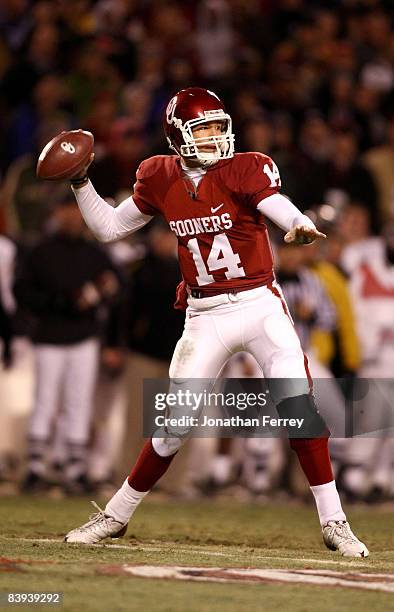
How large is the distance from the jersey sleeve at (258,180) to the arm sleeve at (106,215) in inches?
22.9

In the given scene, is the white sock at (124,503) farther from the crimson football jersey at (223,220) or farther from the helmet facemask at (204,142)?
the helmet facemask at (204,142)

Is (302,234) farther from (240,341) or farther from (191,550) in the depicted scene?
(191,550)

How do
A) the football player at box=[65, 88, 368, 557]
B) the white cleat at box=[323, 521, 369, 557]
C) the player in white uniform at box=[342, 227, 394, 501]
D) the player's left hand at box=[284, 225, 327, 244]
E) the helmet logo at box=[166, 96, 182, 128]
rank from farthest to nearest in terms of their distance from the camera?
the player in white uniform at box=[342, 227, 394, 501] → the helmet logo at box=[166, 96, 182, 128] → the football player at box=[65, 88, 368, 557] → the white cleat at box=[323, 521, 369, 557] → the player's left hand at box=[284, 225, 327, 244]

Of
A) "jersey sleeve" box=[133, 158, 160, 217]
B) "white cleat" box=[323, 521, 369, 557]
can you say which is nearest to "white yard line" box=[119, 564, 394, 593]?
"white cleat" box=[323, 521, 369, 557]

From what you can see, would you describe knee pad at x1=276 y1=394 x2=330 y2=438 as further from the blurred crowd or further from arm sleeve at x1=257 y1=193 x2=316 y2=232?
the blurred crowd

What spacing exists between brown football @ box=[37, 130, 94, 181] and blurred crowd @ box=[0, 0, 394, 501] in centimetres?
318

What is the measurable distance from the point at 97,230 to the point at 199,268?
0.55 meters

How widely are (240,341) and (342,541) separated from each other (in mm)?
997

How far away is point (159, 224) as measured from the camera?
34.0ft

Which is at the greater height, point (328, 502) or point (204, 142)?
point (204, 142)

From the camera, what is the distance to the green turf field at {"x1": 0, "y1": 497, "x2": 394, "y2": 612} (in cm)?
470

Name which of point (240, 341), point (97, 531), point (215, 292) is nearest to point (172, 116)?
point (215, 292)

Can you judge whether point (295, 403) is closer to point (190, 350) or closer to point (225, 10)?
point (190, 350)

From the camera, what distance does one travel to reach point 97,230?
641 cm
